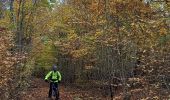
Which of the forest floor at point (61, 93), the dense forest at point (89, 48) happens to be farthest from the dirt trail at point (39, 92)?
the dense forest at point (89, 48)

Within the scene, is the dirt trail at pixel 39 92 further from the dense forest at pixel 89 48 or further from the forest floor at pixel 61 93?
the dense forest at pixel 89 48

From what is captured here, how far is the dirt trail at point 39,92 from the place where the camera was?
24553mm

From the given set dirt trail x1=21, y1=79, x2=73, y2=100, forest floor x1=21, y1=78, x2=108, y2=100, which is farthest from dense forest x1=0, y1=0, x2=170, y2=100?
dirt trail x1=21, y1=79, x2=73, y2=100

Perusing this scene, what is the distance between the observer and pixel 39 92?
26.9 meters

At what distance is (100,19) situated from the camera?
2348 centimetres

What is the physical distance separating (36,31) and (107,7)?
8.71m

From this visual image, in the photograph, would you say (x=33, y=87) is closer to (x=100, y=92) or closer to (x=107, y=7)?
(x=100, y=92)

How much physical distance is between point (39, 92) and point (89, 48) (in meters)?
4.35

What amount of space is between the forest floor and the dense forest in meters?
0.07

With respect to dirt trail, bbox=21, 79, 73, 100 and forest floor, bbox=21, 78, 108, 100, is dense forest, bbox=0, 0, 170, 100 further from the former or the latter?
dirt trail, bbox=21, 79, 73, 100

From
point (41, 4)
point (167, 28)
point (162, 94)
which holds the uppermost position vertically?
point (41, 4)

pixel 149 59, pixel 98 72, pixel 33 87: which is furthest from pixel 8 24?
pixel 149 59

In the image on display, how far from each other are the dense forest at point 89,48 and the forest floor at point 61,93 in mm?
70

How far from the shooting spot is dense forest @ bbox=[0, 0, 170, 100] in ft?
47.3
